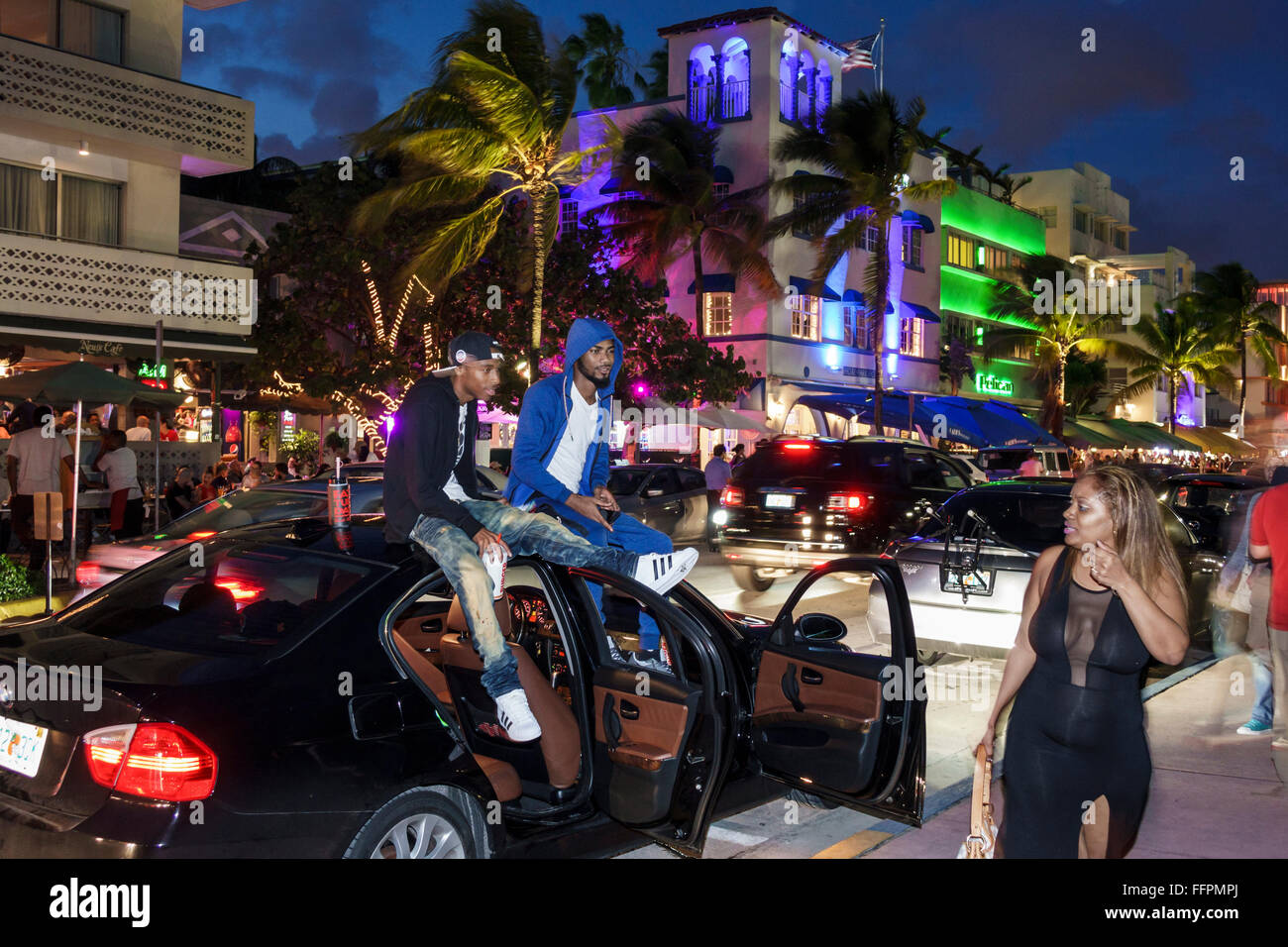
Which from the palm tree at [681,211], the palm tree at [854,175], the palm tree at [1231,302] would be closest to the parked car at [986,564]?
the palm tree at [854,175]

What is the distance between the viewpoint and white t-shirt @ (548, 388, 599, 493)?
527 centimetres

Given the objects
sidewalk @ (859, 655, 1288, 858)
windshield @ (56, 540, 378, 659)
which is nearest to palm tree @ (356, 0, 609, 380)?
sidewalk @ (859, 655, 1288, 858)

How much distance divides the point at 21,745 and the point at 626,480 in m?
14.2

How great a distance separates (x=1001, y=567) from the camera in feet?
27.9

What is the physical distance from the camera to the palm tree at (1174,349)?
63469 mm

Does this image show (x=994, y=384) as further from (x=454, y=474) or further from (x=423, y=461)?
(x=423, y=461)

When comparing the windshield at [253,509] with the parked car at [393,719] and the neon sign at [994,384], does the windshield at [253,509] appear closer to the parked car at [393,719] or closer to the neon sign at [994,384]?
the parked car at [393,719]

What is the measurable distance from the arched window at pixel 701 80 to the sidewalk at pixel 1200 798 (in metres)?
→ 31.3

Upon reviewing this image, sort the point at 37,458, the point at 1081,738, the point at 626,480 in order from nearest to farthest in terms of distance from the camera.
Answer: the point at 1081,738
the point at 37,458
the point at 626,480

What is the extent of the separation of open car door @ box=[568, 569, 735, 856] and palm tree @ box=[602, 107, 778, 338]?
2954cm

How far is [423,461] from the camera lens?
448 centimetres

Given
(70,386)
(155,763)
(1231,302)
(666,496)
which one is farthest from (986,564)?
(1231,302)

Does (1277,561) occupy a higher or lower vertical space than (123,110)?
lower

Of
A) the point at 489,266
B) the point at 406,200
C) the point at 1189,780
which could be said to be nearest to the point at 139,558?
the point at 1189,780
